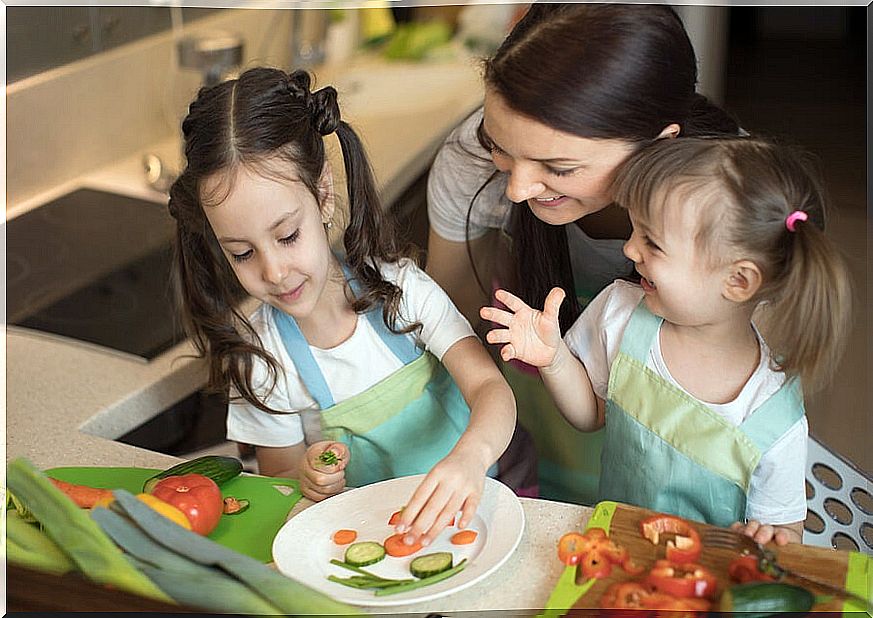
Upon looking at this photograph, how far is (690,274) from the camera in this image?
771 mm

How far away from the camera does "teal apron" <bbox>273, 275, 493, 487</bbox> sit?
37.4 inches

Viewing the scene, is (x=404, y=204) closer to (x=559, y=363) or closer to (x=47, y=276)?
(x=559, y=363)

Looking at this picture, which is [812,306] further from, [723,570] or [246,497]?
[246,497]

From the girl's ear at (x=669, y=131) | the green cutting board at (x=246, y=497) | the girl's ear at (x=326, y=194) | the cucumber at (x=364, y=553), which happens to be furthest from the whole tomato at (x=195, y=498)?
the girl's ear at (x=669, y=131)

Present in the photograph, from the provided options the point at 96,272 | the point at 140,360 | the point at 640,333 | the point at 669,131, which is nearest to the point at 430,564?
the point at 640,333

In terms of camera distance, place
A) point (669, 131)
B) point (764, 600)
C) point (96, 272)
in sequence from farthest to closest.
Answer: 1. point (96, 272)
2. point (669, 131)
3. point (764, 600)

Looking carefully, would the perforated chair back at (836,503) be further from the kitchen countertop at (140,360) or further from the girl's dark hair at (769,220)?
the kitchen countertop at (140,360)

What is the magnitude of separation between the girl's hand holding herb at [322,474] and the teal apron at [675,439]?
0.23 m

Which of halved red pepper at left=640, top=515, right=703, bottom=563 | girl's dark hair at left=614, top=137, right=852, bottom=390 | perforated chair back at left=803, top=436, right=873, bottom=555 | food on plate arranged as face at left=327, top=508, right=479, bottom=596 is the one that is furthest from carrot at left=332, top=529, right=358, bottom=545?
perforated chair back at left=803, top=436, right=873, bottom=555

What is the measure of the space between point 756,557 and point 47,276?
889 millimetres

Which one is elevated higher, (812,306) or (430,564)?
(812,306)

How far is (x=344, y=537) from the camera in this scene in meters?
0.77

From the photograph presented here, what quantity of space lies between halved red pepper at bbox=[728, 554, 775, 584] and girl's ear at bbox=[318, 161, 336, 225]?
1.40ft

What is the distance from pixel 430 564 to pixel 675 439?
225 mm
